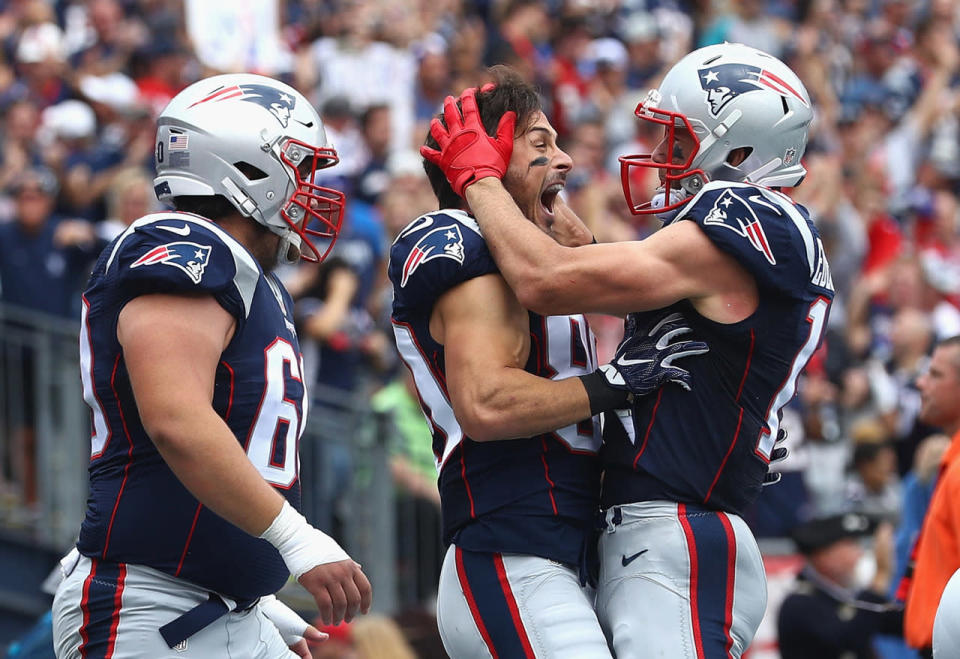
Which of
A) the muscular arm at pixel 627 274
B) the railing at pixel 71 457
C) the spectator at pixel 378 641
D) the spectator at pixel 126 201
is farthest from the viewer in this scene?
the spectator at pixel 126 201

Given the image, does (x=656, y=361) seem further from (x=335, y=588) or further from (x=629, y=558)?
(x=335, y=588)

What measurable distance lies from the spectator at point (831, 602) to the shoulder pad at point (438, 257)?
13.5ft

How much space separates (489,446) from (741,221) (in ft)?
2.91

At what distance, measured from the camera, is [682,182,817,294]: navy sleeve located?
3857 millimetres

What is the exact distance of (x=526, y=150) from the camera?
Result: 4.25 metres

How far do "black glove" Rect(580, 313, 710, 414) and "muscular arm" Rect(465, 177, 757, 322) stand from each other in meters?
0.10

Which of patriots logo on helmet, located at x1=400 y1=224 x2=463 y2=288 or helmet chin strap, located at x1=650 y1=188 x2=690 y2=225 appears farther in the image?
helmet chin strap, located at x1=650 y1=188 x2=690 y2=225

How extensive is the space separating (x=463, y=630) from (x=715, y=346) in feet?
3.27

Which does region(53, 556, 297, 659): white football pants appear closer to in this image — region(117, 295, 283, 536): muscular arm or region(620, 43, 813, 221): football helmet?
region(117, 295, 283, 536): muscular arm

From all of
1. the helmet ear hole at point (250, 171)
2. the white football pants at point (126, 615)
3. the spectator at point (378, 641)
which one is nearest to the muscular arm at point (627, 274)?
the helmet ear hole at point (250, 171)

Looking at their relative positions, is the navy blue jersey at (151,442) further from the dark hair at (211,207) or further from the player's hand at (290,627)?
the player's hand at (290,627)

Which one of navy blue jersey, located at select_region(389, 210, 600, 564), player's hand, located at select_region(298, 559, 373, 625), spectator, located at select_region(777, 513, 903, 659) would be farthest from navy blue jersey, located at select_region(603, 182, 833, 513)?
spectator, located at select_region(777, 513, 903, 659)

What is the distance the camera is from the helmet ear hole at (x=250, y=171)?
13.3 feet

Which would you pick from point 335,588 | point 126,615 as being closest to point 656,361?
point 335,588
